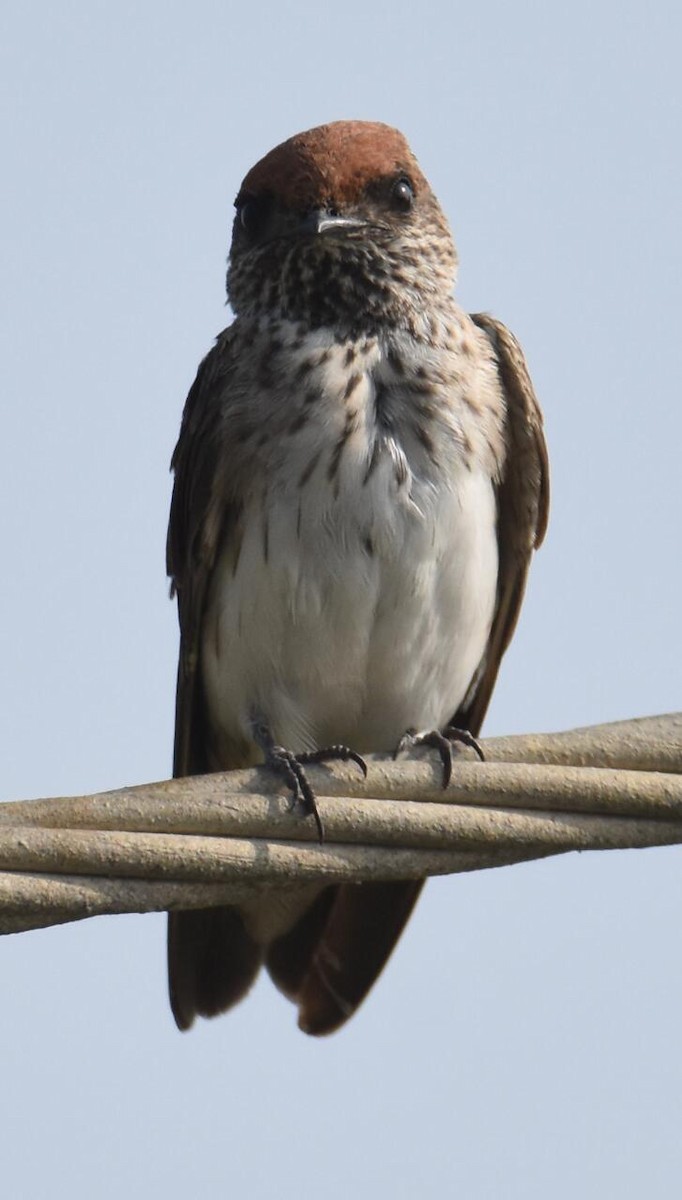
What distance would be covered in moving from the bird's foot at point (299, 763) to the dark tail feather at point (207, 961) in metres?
0.60

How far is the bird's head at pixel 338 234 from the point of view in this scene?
6406mm

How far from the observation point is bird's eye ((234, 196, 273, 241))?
6.58 m

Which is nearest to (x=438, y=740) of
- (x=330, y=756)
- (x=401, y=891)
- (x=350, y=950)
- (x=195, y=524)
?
(x=330, y=756)

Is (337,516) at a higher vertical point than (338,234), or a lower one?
lower

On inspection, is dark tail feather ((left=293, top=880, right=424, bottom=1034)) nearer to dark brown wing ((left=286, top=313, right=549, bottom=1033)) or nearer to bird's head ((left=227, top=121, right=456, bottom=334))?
dark brown wing ((left=286, top=313, right=549, bottom=1033))

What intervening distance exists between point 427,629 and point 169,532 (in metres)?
1.10

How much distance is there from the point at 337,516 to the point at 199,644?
0.83m

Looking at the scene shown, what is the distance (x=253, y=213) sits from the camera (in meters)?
6.67

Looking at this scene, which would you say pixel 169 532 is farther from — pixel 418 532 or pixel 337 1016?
pixel 337 1016

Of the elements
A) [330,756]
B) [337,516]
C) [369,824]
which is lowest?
[369,824]

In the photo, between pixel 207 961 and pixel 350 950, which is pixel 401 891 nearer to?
pixel 350 950

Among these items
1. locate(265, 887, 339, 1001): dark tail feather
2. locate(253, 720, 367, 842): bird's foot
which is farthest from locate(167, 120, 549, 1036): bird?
locate(253, 720, 367, 842): bird's foot

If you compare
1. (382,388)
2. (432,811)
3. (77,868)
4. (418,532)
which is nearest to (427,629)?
(418,532)

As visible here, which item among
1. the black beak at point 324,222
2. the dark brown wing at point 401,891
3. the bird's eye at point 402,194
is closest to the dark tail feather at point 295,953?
the dark brown wing at point 401,891
